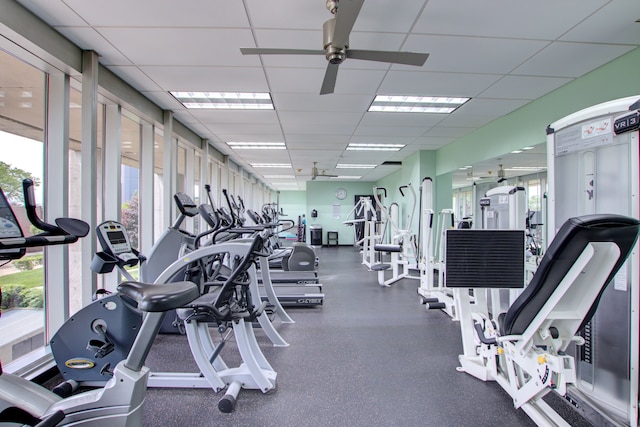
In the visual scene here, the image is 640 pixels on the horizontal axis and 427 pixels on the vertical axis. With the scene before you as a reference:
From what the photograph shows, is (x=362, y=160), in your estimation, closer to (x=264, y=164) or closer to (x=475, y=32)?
(x=264, y=164)

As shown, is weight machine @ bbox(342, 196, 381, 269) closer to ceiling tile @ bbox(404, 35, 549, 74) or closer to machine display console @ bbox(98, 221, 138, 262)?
ceiling tile @ bbox(404, 35, 549, 74)

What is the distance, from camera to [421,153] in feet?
21.6

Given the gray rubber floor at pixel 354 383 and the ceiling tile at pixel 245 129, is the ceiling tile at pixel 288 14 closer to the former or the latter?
the ceiling tile at pixel 245 129

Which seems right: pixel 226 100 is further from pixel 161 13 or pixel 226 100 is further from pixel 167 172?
pixel 161 13

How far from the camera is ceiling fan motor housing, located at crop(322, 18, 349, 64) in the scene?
1963mm

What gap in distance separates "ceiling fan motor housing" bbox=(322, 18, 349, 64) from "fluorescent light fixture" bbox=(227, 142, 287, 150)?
4.03 meters

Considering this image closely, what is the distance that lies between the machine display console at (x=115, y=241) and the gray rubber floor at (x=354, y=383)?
1.01m

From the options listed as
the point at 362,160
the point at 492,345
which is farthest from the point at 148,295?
the point at 362,160

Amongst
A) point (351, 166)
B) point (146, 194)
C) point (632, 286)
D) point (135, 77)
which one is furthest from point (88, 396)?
point (351, 166)

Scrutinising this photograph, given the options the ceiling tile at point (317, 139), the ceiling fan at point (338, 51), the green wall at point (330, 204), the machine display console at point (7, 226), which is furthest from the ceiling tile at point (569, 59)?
the green wall at point (330, 204)

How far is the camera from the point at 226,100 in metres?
3.85

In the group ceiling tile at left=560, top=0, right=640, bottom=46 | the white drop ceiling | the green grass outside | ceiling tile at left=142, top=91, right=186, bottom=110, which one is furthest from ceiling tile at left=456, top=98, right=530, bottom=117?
the green grass outside

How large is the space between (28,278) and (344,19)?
3.25 meters

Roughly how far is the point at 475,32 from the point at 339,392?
293 centimetres
